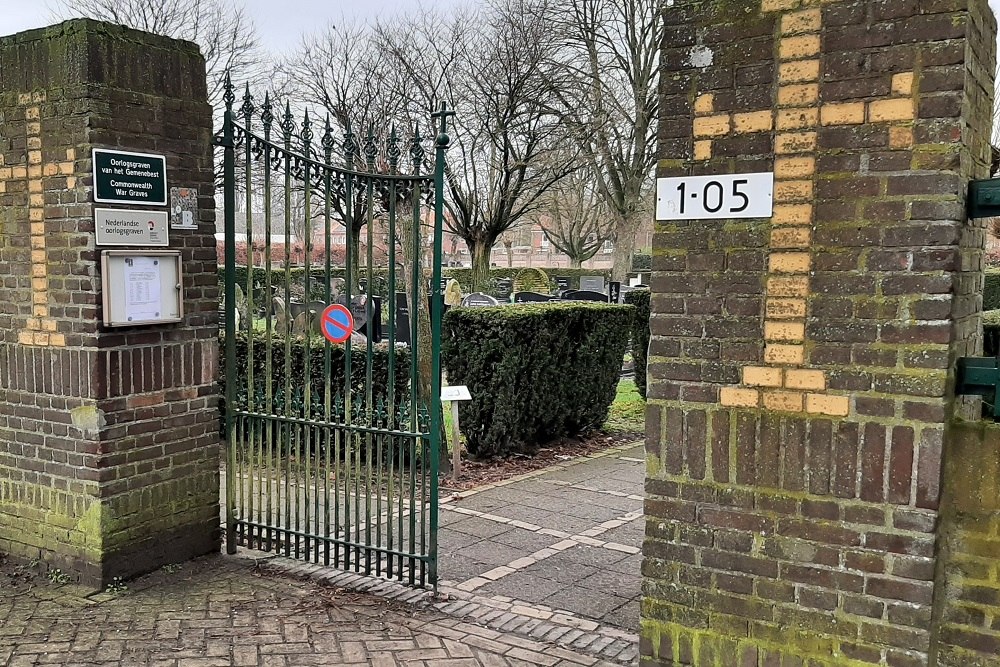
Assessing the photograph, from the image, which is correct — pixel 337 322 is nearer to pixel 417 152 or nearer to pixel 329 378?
pixel 329 378

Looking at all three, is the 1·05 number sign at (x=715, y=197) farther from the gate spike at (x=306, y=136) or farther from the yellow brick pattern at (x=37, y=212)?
the yellow brick pattern at (x=37, y=212)

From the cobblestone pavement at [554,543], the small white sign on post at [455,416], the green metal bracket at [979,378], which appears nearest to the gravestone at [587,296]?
the cobblestone pavement at [554,543]

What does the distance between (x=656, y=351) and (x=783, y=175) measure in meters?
0.75

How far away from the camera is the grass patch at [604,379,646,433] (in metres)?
8.87

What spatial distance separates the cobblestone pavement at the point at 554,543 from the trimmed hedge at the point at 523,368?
0.55 meters

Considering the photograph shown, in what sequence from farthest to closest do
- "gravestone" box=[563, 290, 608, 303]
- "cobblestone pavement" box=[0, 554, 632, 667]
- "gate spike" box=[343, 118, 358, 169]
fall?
"gravestone" box=[563, 290, 608, 303], "gate spike" box=[343, 118, 358, 169], "cobblestone pavement" box=[0, 554, 632, 667]

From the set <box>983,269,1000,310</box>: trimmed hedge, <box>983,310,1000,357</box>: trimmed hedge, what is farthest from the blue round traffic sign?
<box>983,269,1000,310</box>: trimmed hedge

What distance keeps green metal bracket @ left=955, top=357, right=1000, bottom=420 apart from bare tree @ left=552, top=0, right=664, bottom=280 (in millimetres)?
17797

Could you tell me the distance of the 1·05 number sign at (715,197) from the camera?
2836mm

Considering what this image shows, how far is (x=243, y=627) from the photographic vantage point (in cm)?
396

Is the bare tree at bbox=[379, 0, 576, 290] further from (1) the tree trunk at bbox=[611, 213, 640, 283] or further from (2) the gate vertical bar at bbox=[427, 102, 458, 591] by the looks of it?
(2) the gate vertical bar at bbox=[427, 102, 458, 591]

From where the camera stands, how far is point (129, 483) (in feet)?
14.7

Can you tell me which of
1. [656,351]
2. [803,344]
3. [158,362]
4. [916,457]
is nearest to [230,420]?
[158,362]

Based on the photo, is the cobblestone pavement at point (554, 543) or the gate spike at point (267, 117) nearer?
the cobblestone pavement at point (554, 543)
